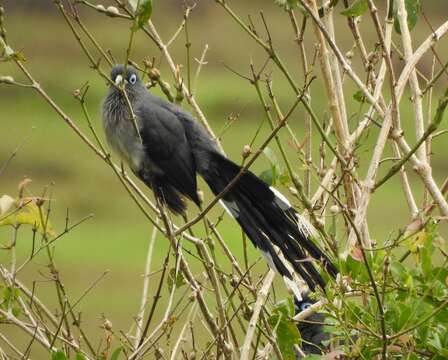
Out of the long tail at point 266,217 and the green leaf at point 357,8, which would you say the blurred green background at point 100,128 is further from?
the green leaf at point 357,8

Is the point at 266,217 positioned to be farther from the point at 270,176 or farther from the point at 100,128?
the point at 100,128

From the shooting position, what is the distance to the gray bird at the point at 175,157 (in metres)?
3.94

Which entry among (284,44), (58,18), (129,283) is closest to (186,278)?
(129,283)

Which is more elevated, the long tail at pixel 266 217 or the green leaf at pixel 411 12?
the green leaf at pixel 411 12

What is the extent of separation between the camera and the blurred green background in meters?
15.4

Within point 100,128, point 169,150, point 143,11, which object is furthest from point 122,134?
point 100,128

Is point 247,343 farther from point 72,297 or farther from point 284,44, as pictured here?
point 284,44

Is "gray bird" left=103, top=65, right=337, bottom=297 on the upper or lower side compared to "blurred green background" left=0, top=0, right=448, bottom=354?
lower

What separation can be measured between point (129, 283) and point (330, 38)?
12438 mm

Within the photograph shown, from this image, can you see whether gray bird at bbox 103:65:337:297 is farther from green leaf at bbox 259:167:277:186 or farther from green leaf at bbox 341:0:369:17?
green leaf at bbox 341:0:369:17

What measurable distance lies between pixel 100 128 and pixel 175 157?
1132 centimetres

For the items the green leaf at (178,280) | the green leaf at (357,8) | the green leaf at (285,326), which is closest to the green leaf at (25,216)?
the green leaf at (178,280)

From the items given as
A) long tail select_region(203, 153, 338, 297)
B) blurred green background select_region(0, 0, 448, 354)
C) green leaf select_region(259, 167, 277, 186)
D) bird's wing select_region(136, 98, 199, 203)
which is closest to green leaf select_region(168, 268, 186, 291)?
long tail select_region(203, 153, 338, 297)

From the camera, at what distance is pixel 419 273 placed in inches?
109
